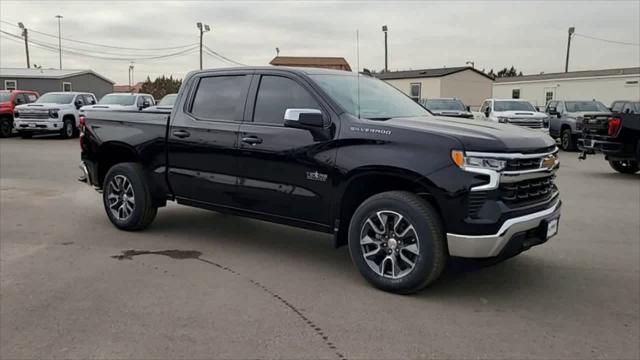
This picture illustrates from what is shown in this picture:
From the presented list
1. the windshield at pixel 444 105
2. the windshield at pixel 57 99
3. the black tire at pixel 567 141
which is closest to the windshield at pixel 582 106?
the black tire at pixel 567 141

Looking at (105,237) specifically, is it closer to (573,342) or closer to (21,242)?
(21,242)

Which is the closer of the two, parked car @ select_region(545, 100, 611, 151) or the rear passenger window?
the rear passenger window

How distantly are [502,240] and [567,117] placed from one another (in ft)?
59.7

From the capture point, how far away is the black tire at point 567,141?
20.3m

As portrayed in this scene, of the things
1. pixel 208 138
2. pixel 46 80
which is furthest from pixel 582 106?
pixel 46 80

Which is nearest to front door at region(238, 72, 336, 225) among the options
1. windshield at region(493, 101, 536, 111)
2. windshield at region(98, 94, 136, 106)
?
windshield at region(493, 101, 536, 111)

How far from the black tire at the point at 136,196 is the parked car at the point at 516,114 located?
1564 centimetres

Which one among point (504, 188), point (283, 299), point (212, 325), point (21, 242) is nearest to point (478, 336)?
point (504, 188)

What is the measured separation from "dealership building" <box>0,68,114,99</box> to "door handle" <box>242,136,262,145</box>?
50009 mm

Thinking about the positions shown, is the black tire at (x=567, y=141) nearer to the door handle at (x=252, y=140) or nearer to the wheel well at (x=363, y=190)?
the wheel well at (x=363, y=190)

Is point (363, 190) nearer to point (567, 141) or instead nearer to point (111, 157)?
point (111, 157)

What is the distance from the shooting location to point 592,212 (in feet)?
27.8

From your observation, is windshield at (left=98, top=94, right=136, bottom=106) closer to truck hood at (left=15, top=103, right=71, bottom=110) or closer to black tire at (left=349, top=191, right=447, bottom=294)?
truck hood at (left=15, top=103, right=71, bottom=110)

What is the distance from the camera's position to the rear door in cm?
581
